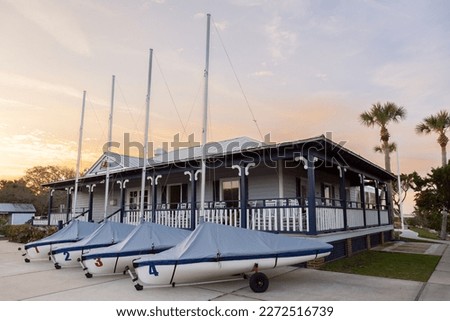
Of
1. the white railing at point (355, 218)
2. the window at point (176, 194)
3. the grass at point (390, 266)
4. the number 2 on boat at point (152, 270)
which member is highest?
the window at point (176, 194)

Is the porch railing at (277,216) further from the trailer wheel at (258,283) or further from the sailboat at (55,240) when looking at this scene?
the sailboat at (55,240)

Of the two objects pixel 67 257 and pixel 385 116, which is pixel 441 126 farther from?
pixel 67 257

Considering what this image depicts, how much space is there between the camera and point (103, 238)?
36.5 feet

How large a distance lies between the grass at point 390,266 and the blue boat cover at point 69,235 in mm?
9096

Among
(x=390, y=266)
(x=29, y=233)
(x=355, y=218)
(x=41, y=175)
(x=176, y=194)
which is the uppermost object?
(x=41, y=175)

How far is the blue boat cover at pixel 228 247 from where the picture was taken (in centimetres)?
732

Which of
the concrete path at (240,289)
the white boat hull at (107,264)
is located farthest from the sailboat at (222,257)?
the white boat hull at (107,264)

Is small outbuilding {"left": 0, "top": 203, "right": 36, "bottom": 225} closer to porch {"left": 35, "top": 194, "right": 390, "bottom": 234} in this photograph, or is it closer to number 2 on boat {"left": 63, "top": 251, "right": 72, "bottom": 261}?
porch {"left": 35, "top": 194, "right": 390, "bottom": 234}

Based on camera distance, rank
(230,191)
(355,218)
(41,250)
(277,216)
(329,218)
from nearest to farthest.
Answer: (277,216)
(329,218)
(41,250)
(355,218)
(230,191)

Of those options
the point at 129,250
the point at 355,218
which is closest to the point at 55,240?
the point at 129,250

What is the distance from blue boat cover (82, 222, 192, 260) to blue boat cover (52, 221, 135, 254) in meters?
1.11

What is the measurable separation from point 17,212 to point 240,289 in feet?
168

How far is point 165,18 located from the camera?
1532cm

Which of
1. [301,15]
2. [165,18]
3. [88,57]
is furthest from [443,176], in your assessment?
[88,57]
